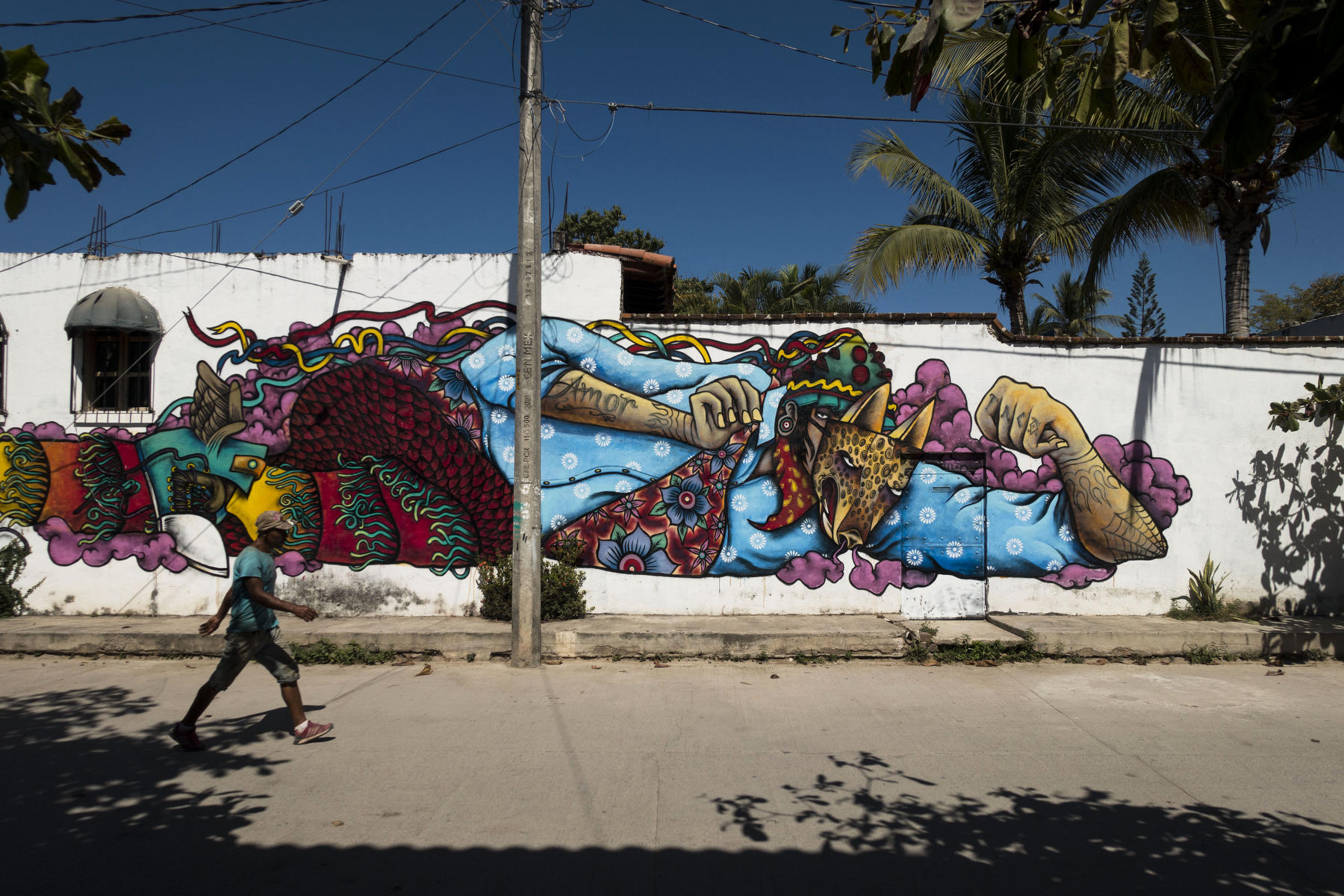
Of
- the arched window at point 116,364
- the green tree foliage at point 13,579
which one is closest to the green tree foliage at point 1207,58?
the arched window at point 116,364

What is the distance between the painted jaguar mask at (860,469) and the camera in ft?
30.6

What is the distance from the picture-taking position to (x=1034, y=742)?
19.1 ft

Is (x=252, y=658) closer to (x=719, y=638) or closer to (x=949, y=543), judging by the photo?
(x=719, y=638)

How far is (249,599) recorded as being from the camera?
18.7 ft

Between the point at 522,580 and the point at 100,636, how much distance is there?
4632 millimetres

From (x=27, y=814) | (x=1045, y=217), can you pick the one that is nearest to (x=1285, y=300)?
(x=1045, y=217)

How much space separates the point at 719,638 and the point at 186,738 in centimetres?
472

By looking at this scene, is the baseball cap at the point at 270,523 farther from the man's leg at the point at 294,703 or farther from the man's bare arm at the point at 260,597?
the man's leg at the point at 294,703

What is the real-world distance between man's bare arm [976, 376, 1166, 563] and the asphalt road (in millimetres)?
2051

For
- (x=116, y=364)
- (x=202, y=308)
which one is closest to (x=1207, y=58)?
(x=202, y=308)

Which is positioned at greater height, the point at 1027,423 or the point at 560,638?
the point at 1027,423

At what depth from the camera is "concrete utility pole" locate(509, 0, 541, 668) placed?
803cm

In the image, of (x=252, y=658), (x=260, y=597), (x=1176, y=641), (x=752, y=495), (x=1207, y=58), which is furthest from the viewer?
(x=752, y=495)

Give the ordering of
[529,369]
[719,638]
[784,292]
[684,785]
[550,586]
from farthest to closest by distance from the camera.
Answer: [784,292] → [550,586] → [719,638] → [529,369] → [684,785]
